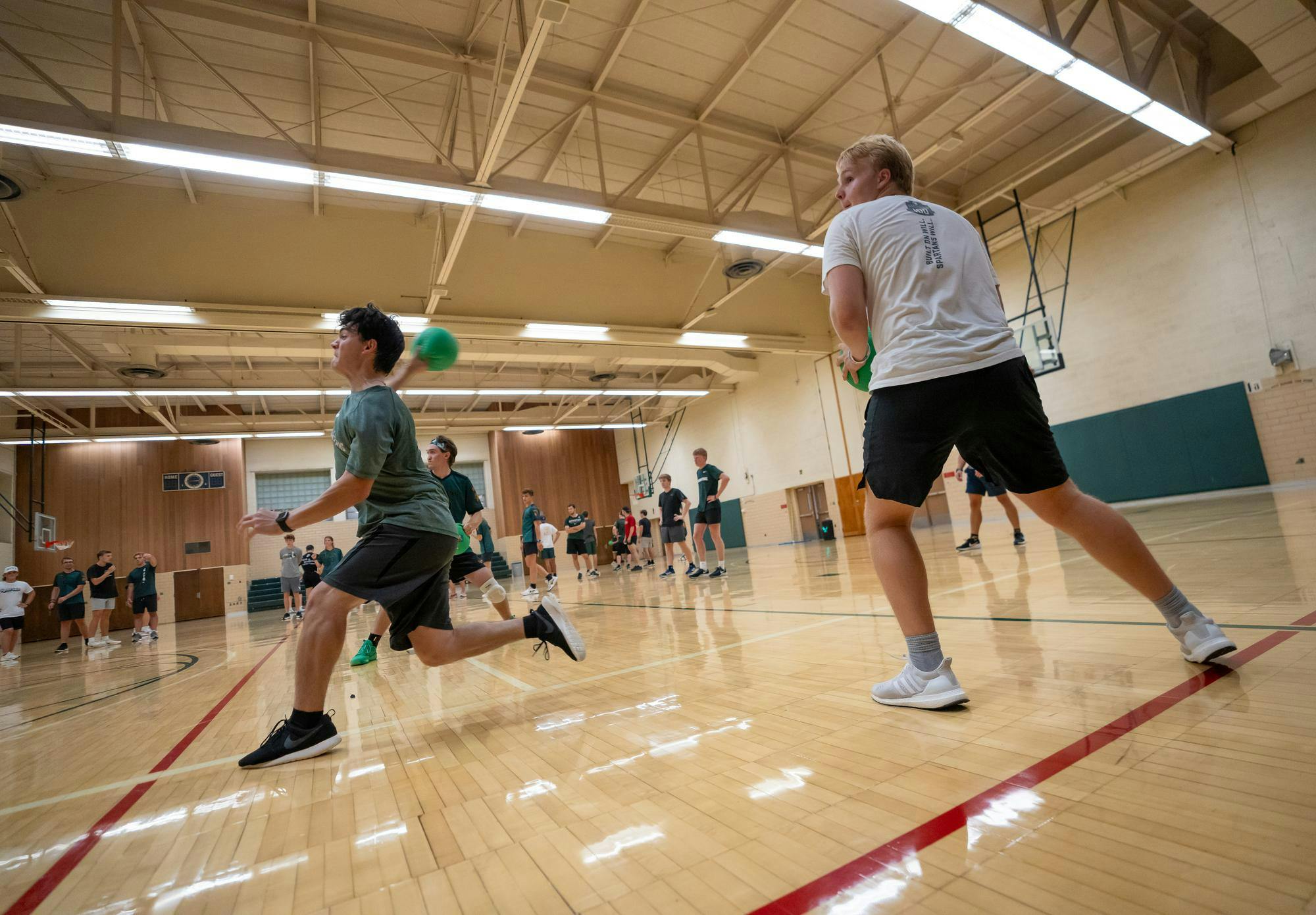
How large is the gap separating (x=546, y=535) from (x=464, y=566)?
878cm

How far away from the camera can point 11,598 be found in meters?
9.49

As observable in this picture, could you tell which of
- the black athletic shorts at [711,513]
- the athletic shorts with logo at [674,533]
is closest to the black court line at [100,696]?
the black athletic shorts at [711,513]

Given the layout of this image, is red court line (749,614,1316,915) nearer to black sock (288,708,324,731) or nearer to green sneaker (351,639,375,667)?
black sock (288,708,324,731)

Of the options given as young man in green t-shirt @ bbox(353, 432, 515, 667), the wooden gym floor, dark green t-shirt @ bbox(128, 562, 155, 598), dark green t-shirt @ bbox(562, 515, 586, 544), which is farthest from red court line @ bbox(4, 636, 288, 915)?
dark green t-shirt @ bbox(128, 562, 155, 598)

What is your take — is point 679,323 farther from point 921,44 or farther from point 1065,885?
point 1065,885

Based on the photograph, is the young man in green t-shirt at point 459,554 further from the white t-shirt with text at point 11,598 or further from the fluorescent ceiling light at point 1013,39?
the white t-shirt with text at point 11,598

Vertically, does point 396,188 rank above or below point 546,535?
above

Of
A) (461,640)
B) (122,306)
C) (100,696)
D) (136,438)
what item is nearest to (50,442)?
(136,438)

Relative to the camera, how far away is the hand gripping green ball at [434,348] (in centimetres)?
263

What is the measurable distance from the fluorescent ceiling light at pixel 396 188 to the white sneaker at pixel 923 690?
7.09 meters

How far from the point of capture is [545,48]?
7.89 metres

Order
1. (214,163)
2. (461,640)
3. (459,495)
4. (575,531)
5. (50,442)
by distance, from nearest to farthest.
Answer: (461,640) → (459,495) → (214,163) → (575,531) → (50,442)

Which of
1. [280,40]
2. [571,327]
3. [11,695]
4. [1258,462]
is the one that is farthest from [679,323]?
[11,695]

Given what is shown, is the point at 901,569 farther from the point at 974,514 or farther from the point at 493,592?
the point at 974,514
